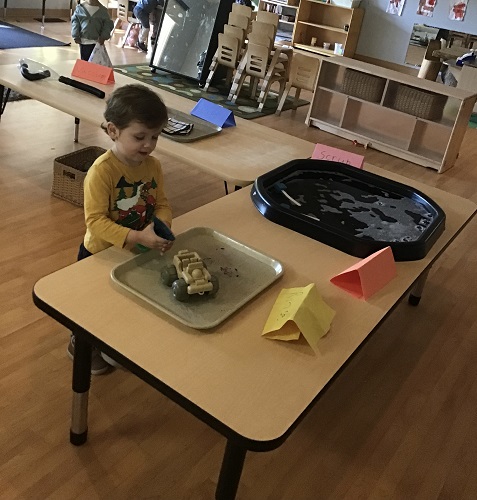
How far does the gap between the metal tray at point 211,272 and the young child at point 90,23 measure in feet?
9.59

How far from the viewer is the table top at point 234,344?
3.04 feet

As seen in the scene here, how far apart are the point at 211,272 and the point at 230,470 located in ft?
1.43

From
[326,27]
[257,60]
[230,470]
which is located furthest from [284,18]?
[230,470]

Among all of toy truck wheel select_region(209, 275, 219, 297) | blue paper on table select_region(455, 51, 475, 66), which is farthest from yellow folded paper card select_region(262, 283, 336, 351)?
blue paper on table select_region(455, 51, 475, 66)

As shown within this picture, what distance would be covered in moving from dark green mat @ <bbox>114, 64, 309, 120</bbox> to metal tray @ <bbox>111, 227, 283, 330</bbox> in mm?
3307

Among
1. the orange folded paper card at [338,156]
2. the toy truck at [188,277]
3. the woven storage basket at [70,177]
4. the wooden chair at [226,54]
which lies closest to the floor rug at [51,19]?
the wooden chair at [226,54]

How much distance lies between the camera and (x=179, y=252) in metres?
1.25

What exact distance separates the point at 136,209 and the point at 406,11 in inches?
243

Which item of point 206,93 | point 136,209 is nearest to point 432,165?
point 206,93

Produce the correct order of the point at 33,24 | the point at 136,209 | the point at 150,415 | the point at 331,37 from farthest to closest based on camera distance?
the point at 331,37
the point at 33,24
the point at 150,415
the point at 136,209

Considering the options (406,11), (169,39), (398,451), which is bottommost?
(398,451)

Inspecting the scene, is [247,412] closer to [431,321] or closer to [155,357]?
[155,357]

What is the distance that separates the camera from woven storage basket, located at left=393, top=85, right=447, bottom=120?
4055 mm

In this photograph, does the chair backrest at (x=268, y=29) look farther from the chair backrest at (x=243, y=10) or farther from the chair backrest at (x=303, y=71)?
the chair backrest at (x=303, y=71)
